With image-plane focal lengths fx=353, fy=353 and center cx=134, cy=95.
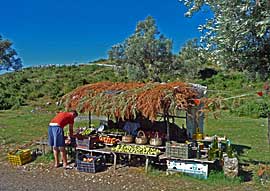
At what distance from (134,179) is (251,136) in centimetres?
808

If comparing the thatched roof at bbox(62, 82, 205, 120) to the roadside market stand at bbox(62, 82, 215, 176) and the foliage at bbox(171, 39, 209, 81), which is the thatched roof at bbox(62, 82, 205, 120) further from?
the foliage at bbox(171, 39, 209, 81)

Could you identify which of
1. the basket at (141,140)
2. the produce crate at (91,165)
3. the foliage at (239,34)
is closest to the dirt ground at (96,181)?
the produce crate at (91,165)

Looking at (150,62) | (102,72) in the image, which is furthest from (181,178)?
(102,72)

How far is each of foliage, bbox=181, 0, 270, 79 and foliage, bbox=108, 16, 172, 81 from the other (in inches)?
826

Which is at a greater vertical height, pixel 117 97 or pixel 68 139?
pixel 117 97

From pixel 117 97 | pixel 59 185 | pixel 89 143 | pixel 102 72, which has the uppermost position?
pixel 102 72

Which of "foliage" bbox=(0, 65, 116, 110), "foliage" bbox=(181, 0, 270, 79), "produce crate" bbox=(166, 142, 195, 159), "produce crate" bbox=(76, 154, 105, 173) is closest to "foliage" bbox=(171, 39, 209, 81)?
"foliage" bbox=(0, 65, 116, 110)

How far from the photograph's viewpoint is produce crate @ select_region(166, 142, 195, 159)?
8.28 m

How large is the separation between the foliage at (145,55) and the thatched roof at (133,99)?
18.5 metres

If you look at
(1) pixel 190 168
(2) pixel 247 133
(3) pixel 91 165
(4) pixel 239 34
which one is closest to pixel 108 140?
(3) pixel 91 165

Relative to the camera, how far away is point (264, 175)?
8.05 metres

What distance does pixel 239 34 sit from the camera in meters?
6.05

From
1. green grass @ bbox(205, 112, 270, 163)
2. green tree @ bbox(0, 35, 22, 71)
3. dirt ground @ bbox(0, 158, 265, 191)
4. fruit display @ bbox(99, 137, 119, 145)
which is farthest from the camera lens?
green tree @ bbox(0, 35, 22, 71)

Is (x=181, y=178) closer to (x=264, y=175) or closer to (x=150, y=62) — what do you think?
(x=264, y=175)
